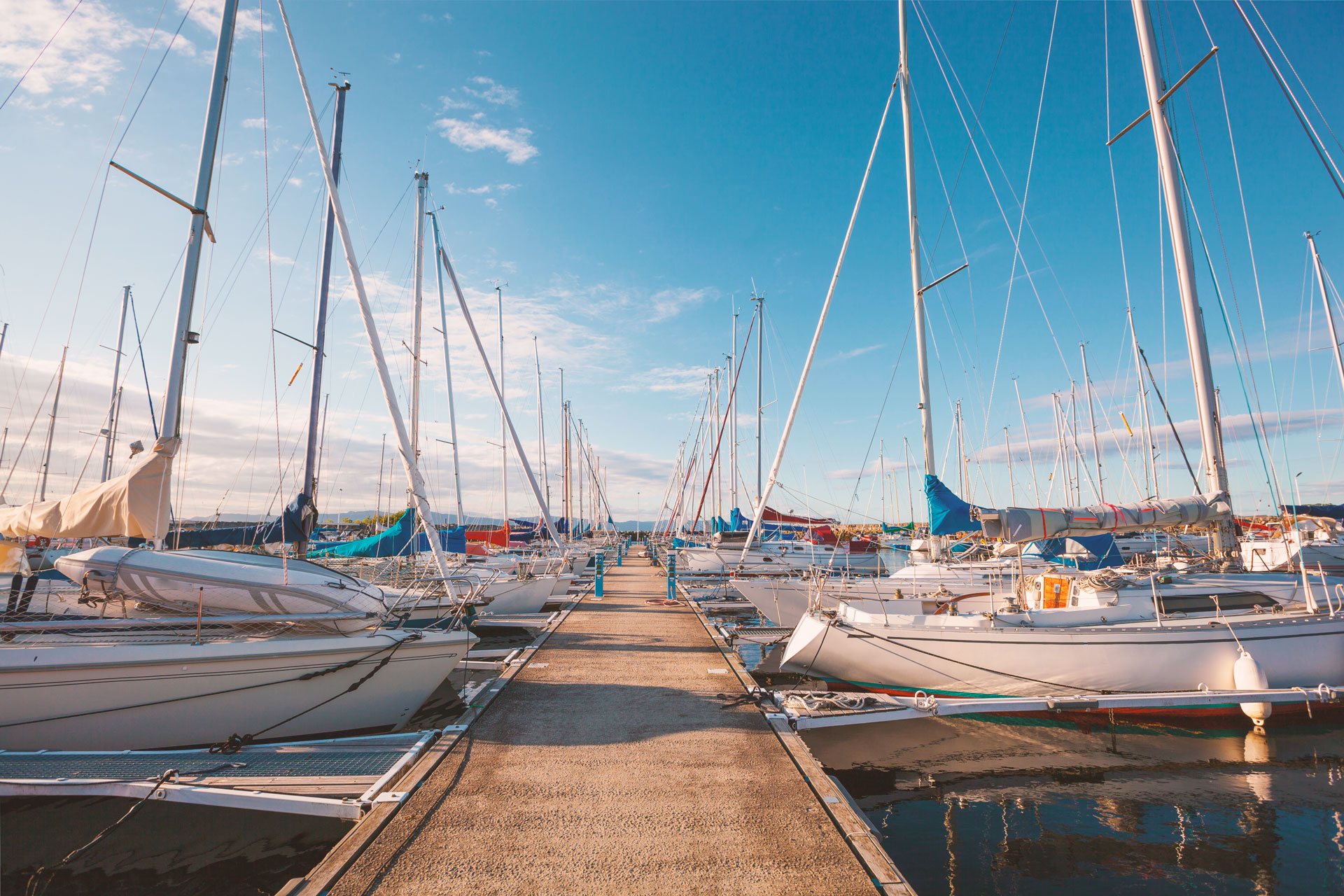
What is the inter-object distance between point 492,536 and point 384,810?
19.4 m

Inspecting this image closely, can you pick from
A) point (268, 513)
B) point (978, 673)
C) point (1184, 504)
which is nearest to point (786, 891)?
point (978, 673)

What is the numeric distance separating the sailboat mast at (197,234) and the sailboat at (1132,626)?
9.73m

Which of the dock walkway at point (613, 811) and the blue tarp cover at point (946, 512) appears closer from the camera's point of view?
the dock walkway at point (613, 811)

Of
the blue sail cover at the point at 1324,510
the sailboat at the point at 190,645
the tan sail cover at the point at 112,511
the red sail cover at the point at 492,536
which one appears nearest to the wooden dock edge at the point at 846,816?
the sailboat at the point at 190,645

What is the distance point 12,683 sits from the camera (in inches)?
246

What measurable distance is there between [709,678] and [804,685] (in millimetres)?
3136

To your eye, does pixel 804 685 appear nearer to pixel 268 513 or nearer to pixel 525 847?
pixel 525 847

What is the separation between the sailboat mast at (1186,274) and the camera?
10312mm

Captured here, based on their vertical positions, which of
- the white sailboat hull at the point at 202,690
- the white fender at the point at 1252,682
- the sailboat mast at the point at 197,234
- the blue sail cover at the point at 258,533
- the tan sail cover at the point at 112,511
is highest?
the sailboat mast at the point at 197,234

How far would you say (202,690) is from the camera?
6.79 meters

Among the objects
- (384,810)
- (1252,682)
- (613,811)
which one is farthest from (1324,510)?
(384,810)

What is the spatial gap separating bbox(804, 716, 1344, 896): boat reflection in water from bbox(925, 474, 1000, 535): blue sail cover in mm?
3045

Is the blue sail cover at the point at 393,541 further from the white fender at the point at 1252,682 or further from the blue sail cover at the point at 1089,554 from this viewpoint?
the blue sail cover at the point at 1089,554

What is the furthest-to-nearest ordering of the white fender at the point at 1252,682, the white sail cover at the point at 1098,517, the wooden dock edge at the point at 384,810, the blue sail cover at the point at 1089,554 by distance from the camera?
the blue sail cover at the point at 1089,554 → the white sail cover at the point at 1098,517 → the white fender at the point at 1252,682 → the wooden dock edge at the point at 384,810
